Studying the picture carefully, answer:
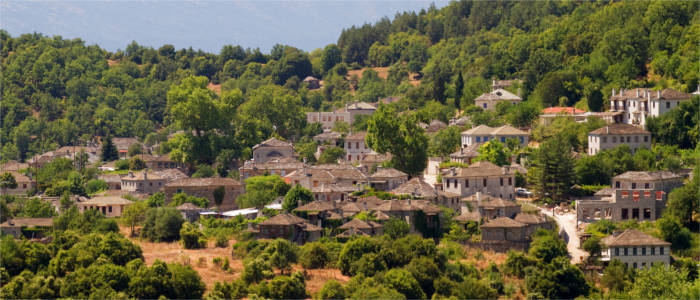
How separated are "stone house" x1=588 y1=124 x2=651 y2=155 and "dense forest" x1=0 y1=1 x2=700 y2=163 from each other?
31.1 ft

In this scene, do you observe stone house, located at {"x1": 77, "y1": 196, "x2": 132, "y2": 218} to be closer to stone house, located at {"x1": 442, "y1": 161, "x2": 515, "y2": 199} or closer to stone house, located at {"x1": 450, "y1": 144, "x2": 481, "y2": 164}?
stone house, located at {"x1": 442, "y1": 161, "x2": 515, "y2": 199}

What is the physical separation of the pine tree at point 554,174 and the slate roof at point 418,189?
626 cm

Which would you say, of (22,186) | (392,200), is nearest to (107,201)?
(22,186)

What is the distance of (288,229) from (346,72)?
91549 millimetres

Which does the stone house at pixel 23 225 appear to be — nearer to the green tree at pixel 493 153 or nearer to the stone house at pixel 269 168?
the stone house at pixel 269 168

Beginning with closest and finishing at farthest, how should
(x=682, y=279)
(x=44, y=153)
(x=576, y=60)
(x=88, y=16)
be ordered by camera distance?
(x=682, y=279), (x=576, y=60), (x=44, y=153), (x=88, y=16)

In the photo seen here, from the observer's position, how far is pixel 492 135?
73812mm

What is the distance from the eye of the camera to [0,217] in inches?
2486

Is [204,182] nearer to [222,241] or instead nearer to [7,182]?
[222,241]

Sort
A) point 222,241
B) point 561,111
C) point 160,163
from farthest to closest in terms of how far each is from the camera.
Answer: point 160,163 → point 561,111 → point 222,241

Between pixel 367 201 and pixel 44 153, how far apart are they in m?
50.0

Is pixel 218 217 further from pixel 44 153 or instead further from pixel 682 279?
pixel 44 153

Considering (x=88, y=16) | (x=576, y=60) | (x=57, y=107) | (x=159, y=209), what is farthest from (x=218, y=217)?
(x=88, y=16)

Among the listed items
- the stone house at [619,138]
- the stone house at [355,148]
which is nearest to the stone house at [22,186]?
the stone house at [355,148]
